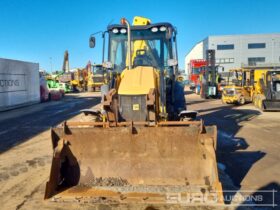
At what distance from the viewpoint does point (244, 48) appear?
6297cm

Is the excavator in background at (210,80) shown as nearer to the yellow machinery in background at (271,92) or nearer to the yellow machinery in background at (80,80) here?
the yellow machinery in background at (271,92)

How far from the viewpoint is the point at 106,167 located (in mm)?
5527

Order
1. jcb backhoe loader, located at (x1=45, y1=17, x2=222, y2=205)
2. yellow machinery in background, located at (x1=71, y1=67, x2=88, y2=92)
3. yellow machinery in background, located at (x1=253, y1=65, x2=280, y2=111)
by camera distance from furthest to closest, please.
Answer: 1. yellow machinery in background, located at (x1=71, y1=67, x2=88, y2=92)
2. yellow machinery in background, located at (x1=253, y1=65, x2=280, y2=111)
3. jcb backhoe loader, located at (x1=45, y1=17, x2=222, y2=205)

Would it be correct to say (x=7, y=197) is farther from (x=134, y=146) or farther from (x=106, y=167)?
(x=134, y=146)

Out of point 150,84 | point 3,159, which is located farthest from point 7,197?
point 150,84

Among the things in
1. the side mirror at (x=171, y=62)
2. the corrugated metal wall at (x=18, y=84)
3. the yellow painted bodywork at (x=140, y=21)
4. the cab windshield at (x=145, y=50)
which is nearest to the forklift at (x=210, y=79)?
the corrugated metal wall at (x=18, y=84)

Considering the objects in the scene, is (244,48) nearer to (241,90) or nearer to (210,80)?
(210,80)

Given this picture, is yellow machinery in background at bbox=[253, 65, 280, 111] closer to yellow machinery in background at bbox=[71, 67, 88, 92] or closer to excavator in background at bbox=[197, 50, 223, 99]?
excavator in background at bbox=[197, 50, 223, 99]

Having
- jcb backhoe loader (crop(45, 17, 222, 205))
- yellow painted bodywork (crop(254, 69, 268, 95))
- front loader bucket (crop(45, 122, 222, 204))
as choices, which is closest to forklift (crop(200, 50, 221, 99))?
yellow painted bodywork (crop(254, 69, 268, 95))

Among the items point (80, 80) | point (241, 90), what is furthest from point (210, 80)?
point (80, 80)

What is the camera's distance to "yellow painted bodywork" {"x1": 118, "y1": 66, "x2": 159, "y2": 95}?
616 cm

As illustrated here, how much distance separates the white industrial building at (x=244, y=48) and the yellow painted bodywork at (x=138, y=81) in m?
57.4

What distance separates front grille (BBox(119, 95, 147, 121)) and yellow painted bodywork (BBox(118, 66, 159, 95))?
0.32ft

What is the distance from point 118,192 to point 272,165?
342 cm
